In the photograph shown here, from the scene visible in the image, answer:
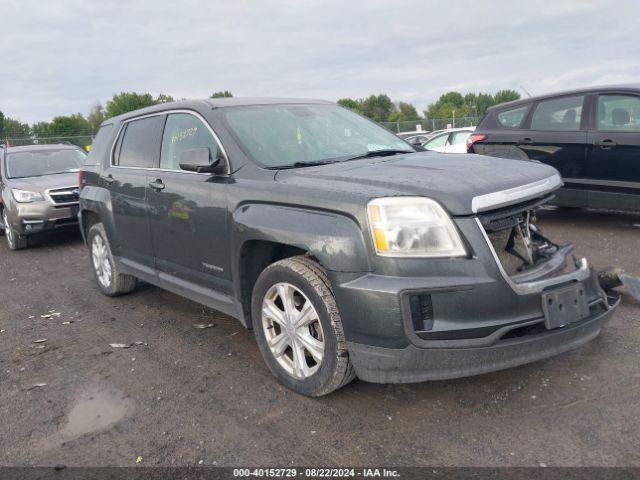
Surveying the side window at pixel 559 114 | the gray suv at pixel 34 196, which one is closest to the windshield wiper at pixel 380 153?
the side window at pixel 559 114

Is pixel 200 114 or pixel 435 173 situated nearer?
pixel 435 173

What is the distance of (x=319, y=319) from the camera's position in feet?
9.87

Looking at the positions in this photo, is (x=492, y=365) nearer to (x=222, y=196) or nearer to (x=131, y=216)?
(x=222, y=196)

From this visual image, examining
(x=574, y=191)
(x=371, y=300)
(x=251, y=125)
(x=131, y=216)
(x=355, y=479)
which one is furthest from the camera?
(x=574, y=191)

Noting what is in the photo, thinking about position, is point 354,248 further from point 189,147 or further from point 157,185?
point 157,185

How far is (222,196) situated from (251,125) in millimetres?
633

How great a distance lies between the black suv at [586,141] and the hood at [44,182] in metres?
6.66

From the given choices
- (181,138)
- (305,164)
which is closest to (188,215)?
(181,138)

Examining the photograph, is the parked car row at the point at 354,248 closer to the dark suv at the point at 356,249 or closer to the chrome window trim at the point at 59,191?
the dark suv at the point at 356,249

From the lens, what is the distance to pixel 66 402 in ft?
11.4

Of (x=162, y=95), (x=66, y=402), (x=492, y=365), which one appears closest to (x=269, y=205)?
(x=492, y=365)

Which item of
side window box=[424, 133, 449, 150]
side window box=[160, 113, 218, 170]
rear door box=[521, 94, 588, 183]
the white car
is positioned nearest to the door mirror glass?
side window box=[160, 113, 218, 170]

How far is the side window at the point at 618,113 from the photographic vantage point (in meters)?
6.39

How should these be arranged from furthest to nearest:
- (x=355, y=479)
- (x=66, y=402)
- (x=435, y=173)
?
1. (x=66, y=402)
2. (x=435, y=173)
3. (x=355, y=479)
